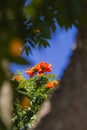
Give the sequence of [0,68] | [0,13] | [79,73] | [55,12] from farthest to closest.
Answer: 1. [55,12]
2. [79,73]
3. [0,13]
4. [0,68]

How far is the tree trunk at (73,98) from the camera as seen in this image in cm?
181

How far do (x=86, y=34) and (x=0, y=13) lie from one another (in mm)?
654

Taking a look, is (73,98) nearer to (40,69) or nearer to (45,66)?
(45,66)

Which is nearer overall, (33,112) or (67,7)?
(67,7)

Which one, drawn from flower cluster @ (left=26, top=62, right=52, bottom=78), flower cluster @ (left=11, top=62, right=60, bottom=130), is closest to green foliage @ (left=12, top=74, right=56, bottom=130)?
flower cluster @ (left=11, top=62, right=60, bottom=130)

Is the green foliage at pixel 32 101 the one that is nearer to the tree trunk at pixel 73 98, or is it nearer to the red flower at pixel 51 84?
the red flower at pixel 51 84

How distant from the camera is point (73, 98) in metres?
1.87

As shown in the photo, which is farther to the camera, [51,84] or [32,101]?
[51,84]

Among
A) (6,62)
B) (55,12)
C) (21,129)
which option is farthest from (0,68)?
(21,129)

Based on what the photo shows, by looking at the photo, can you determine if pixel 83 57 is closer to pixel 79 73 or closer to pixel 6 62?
pixel 79 73

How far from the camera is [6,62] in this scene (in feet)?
4.44

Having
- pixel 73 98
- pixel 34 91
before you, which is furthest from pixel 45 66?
pixel 73 98

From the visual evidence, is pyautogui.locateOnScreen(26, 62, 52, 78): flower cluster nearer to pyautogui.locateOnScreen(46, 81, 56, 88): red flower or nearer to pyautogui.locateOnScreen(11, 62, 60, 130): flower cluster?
pyautogui.locateOnScreen(11, 62, 60, 130): flower cluster

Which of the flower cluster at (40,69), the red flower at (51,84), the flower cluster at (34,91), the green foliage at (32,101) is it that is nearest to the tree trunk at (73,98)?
the flower cluster at (34,91)
